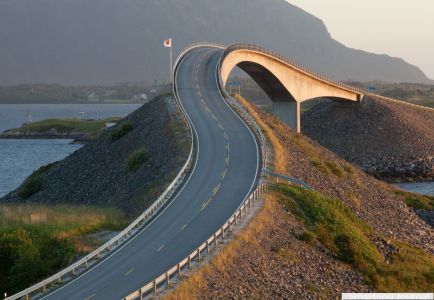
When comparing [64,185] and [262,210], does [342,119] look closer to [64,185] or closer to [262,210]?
[64,185]

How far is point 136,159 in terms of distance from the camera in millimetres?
55875

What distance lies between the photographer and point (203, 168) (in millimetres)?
50344

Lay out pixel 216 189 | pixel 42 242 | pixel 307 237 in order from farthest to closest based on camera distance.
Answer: pixel 216 189 → pixel 307 237 → pixel 42 242

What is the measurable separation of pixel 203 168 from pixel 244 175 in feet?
10.8

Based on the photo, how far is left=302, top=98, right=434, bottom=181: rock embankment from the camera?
96250 millimetres

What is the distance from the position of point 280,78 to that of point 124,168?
141ft

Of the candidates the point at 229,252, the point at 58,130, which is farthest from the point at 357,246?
the point at 58,130

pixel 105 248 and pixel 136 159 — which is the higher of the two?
pixel 105 248

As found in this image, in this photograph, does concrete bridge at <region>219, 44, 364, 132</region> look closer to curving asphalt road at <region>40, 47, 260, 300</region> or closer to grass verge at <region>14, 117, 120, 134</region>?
curving asphalt road at <region>40, 47, 260, 300</region>

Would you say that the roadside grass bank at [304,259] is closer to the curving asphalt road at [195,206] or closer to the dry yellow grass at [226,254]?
the dry yellow grass at [226,254]

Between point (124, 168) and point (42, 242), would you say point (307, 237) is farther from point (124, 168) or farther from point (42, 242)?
point (124, 168)

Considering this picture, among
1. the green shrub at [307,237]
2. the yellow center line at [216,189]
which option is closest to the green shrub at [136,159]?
the yellow center line at [216,189]

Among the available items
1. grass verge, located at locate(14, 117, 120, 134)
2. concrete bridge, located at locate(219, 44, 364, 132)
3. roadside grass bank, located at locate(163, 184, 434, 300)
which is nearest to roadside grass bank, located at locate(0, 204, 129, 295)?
roadside grass bank, located at locate(163, 184, 434, 300)

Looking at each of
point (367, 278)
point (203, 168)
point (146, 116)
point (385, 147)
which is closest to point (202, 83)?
point (146, 116)
